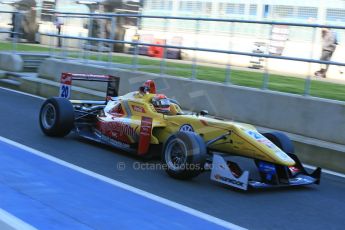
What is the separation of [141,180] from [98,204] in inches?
51.8

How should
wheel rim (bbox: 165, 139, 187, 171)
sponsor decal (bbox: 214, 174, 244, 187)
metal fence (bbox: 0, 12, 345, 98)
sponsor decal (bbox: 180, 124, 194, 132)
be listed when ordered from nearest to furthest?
sponsor decal (bbox: 214, 174, 244, 187) < wheel rim (bbox: 165, 139, 187, 171) < sponsor decal (bbox: 180, 124, 194, 132) < metal fence (bbox: 0, 12, 345, 98)

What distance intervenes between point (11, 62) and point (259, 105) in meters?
9.87

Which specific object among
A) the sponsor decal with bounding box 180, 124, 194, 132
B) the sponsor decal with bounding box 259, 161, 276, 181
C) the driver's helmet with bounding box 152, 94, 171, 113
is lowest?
the sponsor decal with bounding box 259, 161, 276, 181

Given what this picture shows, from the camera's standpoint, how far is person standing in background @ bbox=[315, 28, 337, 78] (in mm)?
9156

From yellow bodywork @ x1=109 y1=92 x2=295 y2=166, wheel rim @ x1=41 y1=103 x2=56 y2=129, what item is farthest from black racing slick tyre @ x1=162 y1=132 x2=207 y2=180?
wheel rim @ x1=41 y1=103 x2=56 y2=129

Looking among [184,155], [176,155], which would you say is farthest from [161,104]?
[184,155]

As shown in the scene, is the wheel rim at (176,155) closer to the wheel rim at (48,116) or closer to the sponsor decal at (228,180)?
the sponsor decal at (228,180)

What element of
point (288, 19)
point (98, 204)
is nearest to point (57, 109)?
point (98, 204)

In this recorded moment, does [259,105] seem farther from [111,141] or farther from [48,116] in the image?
[48,116]

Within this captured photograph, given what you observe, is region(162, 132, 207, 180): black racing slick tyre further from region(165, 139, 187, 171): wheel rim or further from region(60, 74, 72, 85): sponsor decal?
region(60, 74, 72, 85): sponsor decal

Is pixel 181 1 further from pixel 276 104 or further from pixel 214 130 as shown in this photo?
pixel 214 130

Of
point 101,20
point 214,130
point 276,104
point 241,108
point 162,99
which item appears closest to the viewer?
point 214,130

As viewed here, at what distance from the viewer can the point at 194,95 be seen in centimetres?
1127

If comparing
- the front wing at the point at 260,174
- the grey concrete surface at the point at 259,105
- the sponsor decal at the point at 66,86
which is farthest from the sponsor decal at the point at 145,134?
the grey concrete surface at the point at 259,105
